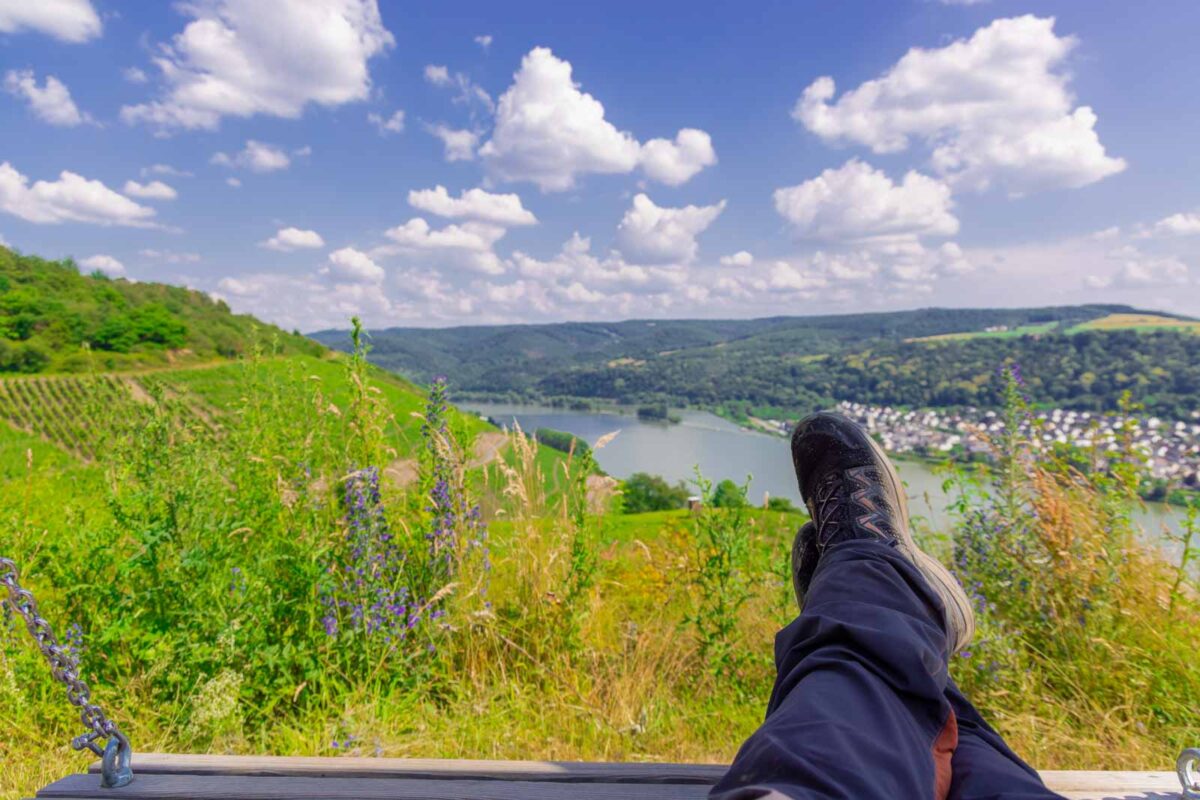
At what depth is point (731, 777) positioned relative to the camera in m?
0.96

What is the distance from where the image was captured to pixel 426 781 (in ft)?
4.51

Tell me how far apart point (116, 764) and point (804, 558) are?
1.96 meters

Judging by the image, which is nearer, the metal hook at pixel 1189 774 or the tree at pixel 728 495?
the metal hook at pixel 1189 774

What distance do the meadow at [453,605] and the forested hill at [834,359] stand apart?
657 mm

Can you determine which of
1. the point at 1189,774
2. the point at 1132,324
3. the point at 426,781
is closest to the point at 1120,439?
the point at 1189,774

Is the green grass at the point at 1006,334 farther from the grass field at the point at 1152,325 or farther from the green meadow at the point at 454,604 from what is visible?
the green meadow at the point at 454,604

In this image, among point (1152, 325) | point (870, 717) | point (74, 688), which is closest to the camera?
point (870, 717)

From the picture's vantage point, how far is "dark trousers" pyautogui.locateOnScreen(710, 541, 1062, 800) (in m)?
0.93

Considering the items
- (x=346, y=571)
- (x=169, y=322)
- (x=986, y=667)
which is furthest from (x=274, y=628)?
(x=169, y=322)

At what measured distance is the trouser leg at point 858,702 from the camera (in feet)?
3.02

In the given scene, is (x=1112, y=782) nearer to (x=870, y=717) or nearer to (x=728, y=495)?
(x=870, y=717)

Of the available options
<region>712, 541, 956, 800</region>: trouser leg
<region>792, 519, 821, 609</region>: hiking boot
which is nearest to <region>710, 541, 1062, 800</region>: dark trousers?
<region>712, 541, 956, 800</region>: trouser leg

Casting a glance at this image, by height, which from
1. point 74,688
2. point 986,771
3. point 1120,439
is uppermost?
point 1120,439

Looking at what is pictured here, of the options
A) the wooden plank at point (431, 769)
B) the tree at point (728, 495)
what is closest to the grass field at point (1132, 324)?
the tree at point (728, 495)
